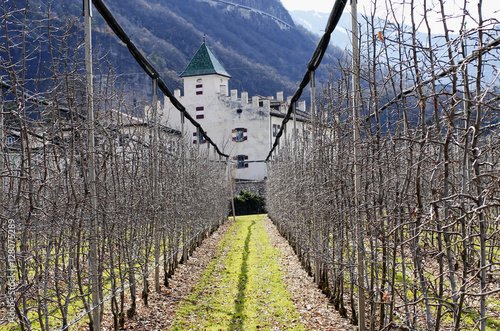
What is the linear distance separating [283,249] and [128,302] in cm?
751

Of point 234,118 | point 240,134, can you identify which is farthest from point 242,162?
point 234,118

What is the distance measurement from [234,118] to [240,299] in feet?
130

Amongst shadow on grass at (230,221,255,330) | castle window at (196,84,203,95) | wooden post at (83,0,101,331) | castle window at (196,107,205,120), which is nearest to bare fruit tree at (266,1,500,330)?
shadow on grass at (230,221,255,330)

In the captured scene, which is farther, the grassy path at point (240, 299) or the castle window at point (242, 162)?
the castle window at point (242, 162)

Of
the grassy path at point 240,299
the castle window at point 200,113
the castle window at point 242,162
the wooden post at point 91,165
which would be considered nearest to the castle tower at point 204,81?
the castle window at point 200,113

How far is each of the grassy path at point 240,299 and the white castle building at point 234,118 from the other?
33567 mm

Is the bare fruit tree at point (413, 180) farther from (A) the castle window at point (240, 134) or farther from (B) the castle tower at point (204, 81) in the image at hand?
(B) the castle tower at point (204, 81)

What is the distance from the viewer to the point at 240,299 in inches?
321

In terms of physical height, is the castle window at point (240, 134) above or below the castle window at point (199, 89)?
below

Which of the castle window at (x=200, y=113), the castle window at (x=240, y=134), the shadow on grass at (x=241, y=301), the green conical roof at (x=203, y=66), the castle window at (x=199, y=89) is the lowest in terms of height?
the shadow on grass at (x=241, y=301)

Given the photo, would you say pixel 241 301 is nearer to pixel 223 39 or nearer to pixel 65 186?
pixel 65 186

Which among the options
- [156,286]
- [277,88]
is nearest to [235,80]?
[277,88]

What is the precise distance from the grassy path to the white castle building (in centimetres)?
3357

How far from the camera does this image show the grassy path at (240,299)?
22.2 feet
